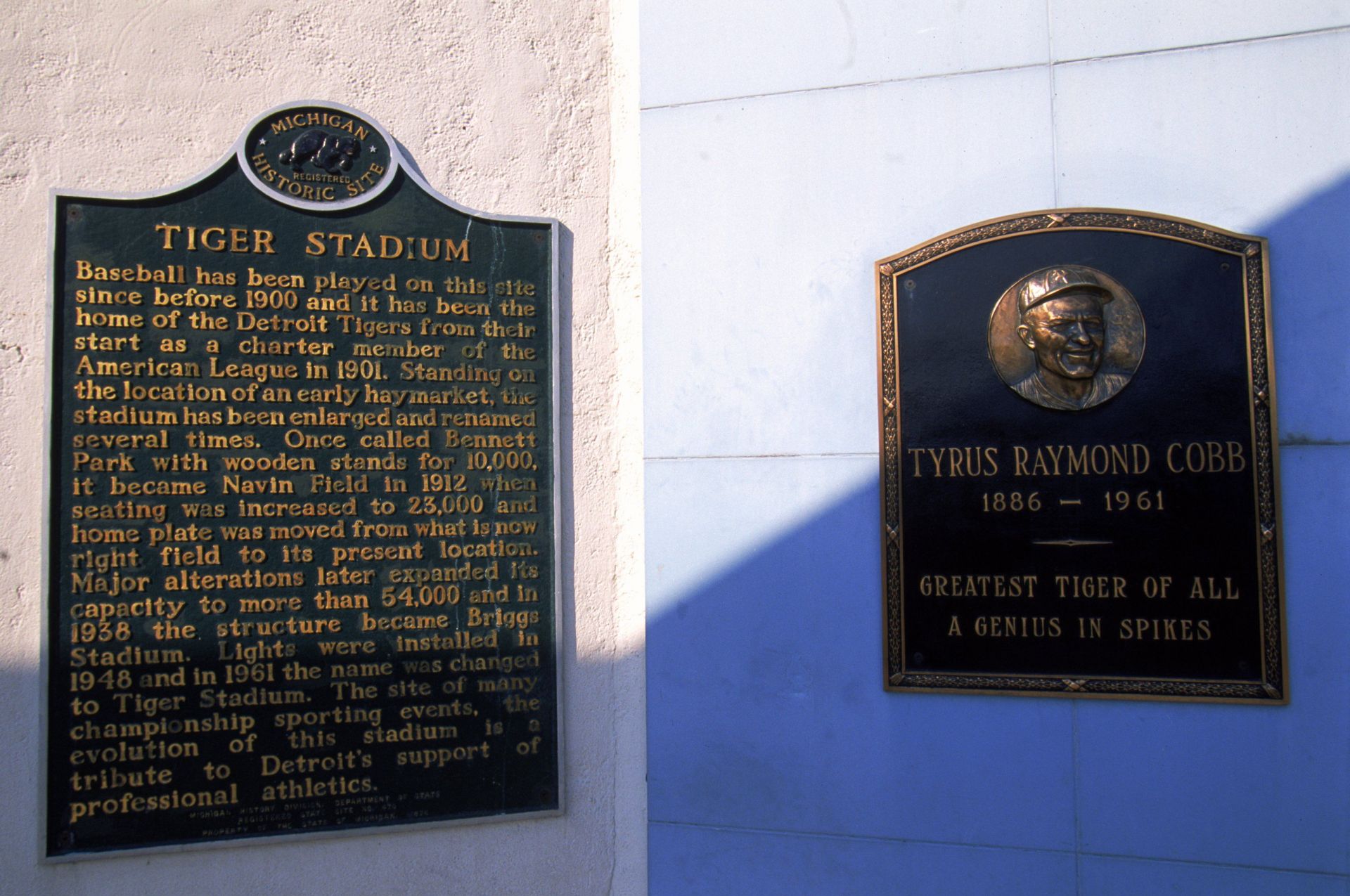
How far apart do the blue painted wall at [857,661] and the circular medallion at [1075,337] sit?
35cm

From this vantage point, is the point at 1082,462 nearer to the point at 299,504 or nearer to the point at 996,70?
the point at 996,70

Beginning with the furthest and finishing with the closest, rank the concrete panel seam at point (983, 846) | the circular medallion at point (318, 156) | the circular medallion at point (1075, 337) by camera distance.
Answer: the circular medallion at point (318, 156)
the circular medallion at point (1075, 337)
the concrete panel seam at point (983, 846)

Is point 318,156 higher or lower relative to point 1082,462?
higher

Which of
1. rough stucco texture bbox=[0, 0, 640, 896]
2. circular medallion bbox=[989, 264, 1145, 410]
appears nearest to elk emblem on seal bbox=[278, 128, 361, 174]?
rough stucco texture bbox=[0, 0, 640, 896]

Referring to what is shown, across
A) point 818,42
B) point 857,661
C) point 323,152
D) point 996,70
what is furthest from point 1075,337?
point 323,152

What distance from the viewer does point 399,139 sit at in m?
3.75

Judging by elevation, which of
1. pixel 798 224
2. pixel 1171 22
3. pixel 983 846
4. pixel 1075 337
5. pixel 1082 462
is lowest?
pixel 983 846

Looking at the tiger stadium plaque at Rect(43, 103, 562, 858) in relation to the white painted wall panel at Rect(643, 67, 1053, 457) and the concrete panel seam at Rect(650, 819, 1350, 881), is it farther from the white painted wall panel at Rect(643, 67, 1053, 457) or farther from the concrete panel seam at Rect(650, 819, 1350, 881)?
the concrete panel seam at Rect(650, 819, 1350, 881)

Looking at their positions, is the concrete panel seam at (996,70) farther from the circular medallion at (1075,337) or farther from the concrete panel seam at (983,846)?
the concrete panel seam at (983,846)

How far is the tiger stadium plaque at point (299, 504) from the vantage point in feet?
11.0

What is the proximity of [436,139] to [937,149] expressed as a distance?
1956 mm

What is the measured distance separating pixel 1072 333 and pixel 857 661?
1.43 m

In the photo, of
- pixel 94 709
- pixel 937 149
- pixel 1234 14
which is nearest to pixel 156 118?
pixel 94 709

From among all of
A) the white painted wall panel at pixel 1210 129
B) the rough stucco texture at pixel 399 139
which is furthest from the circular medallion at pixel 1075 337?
the rough stucco texture at pixel 399 139
